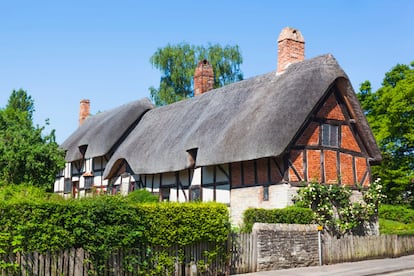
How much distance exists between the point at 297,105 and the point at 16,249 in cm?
1167

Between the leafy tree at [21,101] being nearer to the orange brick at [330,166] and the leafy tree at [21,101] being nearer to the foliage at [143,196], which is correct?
the foliage at [143,196]

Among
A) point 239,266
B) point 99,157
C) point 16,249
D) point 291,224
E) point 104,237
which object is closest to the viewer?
point 16,249

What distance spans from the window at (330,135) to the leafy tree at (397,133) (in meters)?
12.1

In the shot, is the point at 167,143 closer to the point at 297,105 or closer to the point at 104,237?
the point at 297,105

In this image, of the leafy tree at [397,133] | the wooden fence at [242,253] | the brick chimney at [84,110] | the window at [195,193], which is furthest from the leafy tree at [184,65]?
the wooden fence at [242,253]

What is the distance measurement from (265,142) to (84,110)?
24.8 meters

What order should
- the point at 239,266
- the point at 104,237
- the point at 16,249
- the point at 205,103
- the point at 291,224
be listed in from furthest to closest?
the point at 205,103, the point at 291,224, the point at 239,266, the point at 104,237, the point at 16,249

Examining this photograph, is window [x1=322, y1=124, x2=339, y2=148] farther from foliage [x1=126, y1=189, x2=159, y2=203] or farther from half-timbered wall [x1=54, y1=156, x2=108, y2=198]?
half-timbered wall [x1=54, y1=156, x2=108, y2=198]

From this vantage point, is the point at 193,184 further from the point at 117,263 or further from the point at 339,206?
the point at 117,263

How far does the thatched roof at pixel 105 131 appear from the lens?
2955 centimetres

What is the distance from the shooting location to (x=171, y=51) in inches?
1735

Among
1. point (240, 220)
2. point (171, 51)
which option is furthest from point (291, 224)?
point (171, 51)

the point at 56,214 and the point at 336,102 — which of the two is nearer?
the point at 56,214

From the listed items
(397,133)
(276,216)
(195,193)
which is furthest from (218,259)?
(397,133)
